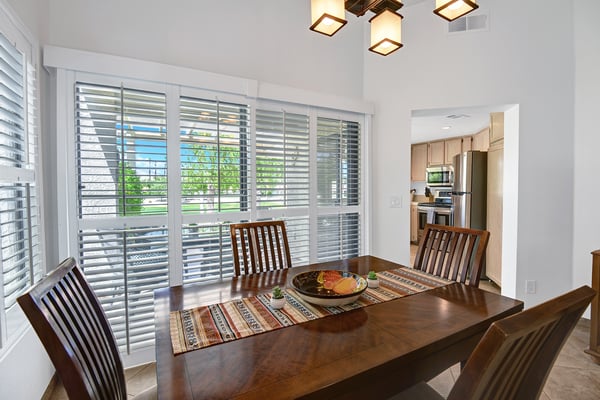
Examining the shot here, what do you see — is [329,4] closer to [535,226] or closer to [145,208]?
[145,208]

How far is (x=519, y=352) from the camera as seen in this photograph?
573mm

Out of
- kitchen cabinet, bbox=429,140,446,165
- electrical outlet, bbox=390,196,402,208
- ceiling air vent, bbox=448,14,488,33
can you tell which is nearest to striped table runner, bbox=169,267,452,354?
electrical outlet, bbox=390,196,402,208

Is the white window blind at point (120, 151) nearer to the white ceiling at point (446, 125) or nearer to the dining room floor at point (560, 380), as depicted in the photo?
the dining room floor at point (560, 380)

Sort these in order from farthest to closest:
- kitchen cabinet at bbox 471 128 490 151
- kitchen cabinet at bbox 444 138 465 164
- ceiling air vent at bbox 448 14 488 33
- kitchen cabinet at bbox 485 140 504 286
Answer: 1. kitchen cabinet at bbox 444 138 465 164
2. kitchen cabinet at bbox 471 128 490 151
3. kitchen cabinet at bbox 485 140 504 286
4. ceiling air vent at bbox 448 14 488 33

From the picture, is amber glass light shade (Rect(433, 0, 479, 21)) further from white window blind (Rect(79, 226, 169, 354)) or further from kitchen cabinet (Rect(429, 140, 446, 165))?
kitchen cabinet (Rect(429, 140, 446, 165))

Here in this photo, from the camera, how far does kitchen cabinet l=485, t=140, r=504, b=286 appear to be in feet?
11.2

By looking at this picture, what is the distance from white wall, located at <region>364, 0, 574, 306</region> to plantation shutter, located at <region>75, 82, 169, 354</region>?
2.38 metres

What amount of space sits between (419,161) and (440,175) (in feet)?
2.93

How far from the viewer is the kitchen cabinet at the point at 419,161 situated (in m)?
6.46

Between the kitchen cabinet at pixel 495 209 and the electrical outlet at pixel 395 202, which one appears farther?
the kitchen cabinet at pixel 495 209

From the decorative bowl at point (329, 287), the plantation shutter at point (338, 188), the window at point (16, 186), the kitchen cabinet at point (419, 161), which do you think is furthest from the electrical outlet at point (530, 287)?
the kitchen cabinet at point (419, 161)

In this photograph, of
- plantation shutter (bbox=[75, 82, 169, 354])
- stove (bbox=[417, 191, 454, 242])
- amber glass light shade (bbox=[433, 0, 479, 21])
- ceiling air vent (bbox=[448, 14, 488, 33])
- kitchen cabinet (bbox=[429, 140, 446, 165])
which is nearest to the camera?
amber glass light shade (bbox=[433, 0, 479, 21])

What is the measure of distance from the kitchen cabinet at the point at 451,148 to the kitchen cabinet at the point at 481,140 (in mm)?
247

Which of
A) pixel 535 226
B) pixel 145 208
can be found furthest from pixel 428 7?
pixel 145 208
